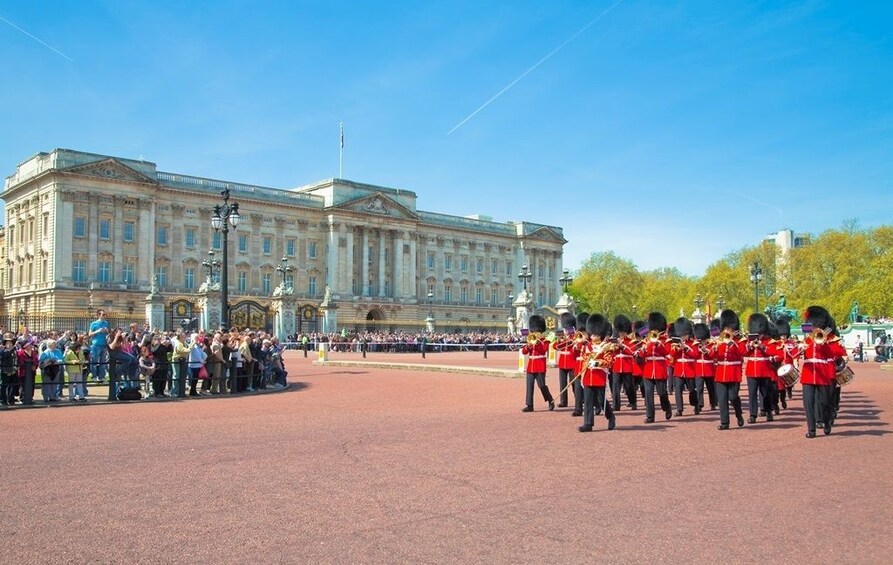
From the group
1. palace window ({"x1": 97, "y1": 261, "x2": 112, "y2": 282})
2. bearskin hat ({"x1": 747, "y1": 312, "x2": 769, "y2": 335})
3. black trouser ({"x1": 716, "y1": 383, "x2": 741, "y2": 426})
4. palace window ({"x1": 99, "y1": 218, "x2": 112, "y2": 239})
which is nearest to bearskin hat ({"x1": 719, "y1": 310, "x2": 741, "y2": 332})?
bearskin hat ({"x1": 747, "y1": 312, "x2": 769, "y2": 335})

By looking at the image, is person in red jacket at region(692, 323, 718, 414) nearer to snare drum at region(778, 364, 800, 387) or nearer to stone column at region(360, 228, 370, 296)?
snare drum at region(778, 364, 800, 387)

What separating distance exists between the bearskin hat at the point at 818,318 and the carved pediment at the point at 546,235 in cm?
8961

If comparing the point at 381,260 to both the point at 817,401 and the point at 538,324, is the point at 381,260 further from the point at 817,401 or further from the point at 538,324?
the point at 817,401

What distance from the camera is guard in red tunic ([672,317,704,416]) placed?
15.7m

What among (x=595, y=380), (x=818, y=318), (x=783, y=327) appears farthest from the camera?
(x=783, y=327)

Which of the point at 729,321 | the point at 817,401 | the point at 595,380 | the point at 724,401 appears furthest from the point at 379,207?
the point at 817,401

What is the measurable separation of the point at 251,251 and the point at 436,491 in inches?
2861

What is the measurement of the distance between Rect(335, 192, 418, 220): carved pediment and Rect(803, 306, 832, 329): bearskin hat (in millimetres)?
71657

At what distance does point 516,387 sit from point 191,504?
50.2ft

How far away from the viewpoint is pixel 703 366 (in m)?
15.4

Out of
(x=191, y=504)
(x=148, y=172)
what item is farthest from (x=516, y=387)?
(x=148, y=172)

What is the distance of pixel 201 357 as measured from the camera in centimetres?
1952

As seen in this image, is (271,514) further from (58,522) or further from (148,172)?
(148,172)

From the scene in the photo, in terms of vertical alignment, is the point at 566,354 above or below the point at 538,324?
below
